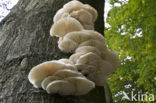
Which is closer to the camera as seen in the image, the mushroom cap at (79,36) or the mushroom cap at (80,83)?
the mushroom cap at (80,83)

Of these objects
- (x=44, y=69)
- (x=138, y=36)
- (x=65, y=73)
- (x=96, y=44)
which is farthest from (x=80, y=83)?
(x=138, y=36)

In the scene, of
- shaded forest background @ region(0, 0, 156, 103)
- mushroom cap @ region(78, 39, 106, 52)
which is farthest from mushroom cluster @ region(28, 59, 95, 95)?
shaded forest background @ region(0, 0, 156, 103)

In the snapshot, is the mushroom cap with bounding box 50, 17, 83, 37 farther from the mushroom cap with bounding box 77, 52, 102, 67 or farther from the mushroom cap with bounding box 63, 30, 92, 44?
the mushroom cap with bounding box 77, 52, 102, 67

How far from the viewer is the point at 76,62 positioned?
1.36m

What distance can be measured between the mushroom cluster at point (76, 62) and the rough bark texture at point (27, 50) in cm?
7

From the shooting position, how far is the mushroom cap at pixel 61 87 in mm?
1063

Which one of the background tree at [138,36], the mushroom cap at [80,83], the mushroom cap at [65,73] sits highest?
the mushroom cap at [65,73]

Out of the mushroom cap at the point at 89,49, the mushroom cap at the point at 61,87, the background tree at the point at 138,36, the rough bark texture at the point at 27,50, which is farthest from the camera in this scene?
the background tree at the point at 138,36

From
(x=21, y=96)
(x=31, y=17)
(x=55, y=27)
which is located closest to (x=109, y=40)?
(x=31, y=17)

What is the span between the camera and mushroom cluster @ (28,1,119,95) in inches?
43.8

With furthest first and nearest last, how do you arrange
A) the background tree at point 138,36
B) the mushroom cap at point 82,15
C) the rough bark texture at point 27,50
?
the background tree at point 138,36 → the mushroom cap at point 82,15 → the rough bark texture at point 27,50

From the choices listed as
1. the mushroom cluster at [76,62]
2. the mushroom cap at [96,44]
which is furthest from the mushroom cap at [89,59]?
the mushroom cap at [96,44]

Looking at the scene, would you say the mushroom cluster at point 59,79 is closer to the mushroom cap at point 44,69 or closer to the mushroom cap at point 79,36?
the mushroom cap at point 44,69

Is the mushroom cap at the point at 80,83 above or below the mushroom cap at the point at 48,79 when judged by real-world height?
below
